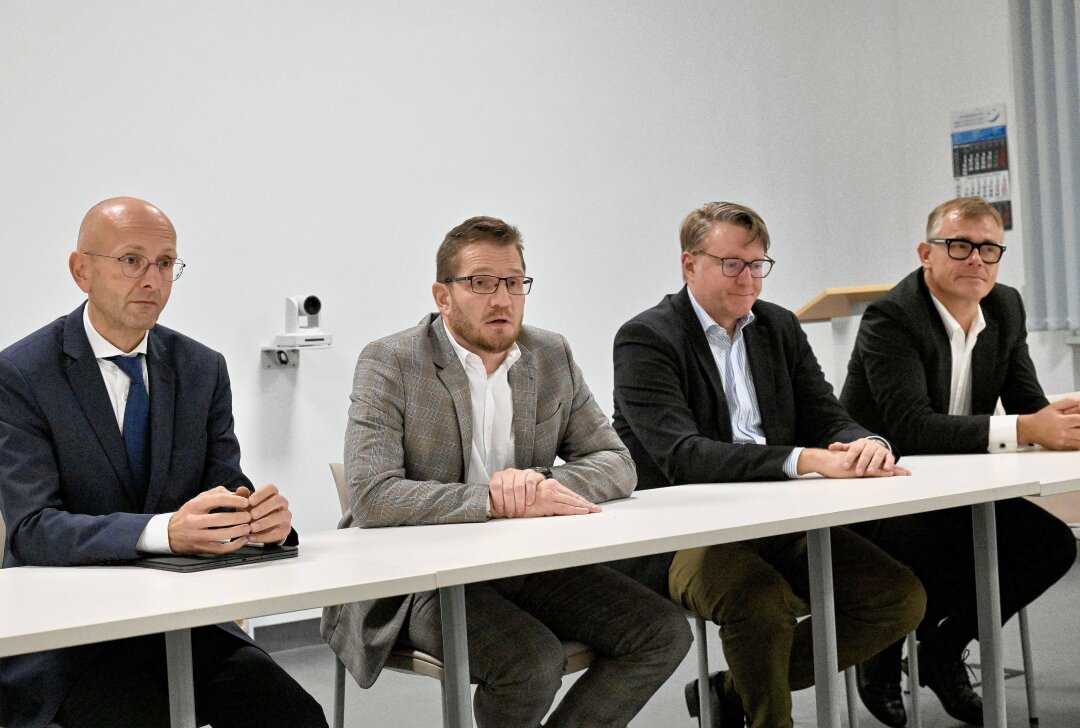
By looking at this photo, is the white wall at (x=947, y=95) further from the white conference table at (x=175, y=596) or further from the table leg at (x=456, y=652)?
the white conference table at (x=175, y=596)

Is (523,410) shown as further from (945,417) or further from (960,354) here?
(960,354)

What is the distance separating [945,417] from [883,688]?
883mm

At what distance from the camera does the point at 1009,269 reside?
659 centimetres

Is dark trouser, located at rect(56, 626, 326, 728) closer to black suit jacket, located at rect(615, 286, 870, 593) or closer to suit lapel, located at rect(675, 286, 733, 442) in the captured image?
black suit jacket, located at rect(615, 286, 870, 593)

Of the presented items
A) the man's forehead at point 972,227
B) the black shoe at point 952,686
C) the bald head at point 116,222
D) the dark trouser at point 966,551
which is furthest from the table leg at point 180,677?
the man's forehead at point 972,227

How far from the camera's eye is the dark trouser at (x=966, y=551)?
345cm

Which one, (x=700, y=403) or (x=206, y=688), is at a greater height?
(x=700, y=403)

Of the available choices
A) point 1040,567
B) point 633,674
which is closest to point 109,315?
point 633,674

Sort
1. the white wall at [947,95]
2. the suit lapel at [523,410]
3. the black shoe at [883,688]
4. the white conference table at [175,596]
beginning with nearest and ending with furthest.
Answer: the white conference table at [175,596], the suit lapel at [523,410], the black shoe at [883,688], the white wall at [947,95]

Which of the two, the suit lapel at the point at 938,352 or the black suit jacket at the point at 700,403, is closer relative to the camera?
the black suit jacket at the point at 700,403

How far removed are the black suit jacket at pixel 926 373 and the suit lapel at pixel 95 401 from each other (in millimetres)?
2149

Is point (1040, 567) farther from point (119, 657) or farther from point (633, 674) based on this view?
point (119, 657)

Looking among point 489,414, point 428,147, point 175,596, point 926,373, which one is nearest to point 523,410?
point 489,414

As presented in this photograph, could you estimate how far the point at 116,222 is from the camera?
99.7 inches
